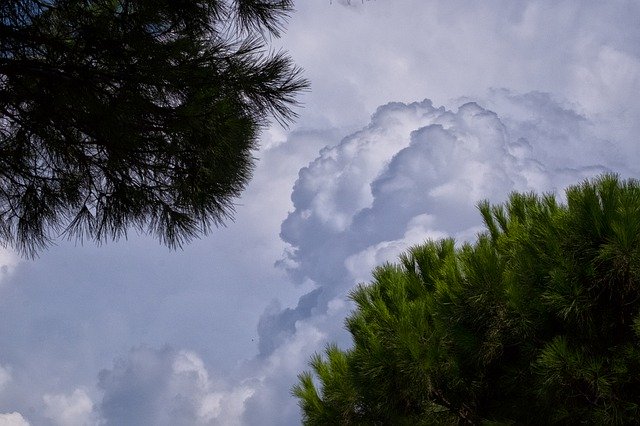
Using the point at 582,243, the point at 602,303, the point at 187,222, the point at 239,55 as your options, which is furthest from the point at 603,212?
the point at 187,222

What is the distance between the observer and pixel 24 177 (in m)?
6.06

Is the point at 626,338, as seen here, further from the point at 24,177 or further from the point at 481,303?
the point at 24,177

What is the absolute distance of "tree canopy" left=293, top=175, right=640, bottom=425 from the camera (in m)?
4.81

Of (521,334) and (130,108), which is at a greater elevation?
(130,108)

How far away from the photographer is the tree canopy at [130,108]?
4984mm

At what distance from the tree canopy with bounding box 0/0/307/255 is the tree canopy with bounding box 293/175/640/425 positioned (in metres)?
1.75

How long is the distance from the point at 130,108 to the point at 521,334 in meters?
3.05

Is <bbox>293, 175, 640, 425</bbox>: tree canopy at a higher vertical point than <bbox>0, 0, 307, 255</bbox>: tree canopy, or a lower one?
lower

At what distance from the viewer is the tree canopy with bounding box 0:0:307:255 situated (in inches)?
196

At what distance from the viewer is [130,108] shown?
16.5 ft

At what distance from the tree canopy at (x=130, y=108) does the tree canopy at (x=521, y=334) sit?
5.73 ft

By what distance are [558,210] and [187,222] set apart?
281cm

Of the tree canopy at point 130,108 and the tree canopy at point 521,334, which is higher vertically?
the tree canopy at point 130,108

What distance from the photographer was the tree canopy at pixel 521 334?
4809 mm
